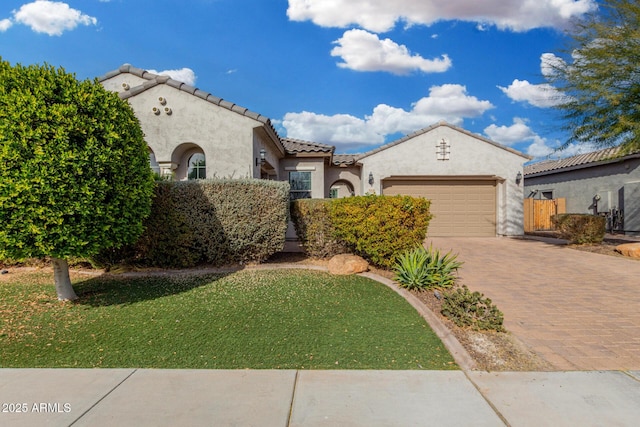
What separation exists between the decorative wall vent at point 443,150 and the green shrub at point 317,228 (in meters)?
8.30

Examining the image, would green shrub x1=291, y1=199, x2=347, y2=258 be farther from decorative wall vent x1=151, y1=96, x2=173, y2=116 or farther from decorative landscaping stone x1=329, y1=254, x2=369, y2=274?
decorative wall vent x1=151, y1=96, x2=173, y2=116

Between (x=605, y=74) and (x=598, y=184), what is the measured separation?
1006 centimetres

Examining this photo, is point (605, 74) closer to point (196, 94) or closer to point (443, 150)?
point (443, 150)

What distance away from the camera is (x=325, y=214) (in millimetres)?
8727

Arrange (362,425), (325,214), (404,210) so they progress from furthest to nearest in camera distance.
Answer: (325,214) → (404,210) → (362,425)

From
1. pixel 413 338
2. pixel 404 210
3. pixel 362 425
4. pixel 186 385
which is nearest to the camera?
pixel 362 425

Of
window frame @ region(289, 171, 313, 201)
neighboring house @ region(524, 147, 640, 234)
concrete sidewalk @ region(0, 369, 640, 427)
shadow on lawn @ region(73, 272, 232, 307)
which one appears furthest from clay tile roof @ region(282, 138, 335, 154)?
neighboring house @ region(524, 147, 640, 234)

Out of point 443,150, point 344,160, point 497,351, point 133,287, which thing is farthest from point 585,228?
point 133,287

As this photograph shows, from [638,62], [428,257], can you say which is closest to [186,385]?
[428,257]

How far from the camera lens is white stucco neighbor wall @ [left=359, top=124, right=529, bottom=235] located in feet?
49.6

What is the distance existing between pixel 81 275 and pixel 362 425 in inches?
302

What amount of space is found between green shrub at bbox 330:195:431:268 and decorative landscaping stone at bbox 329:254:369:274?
27 centimetres

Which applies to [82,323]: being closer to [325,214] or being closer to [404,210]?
[325,214]

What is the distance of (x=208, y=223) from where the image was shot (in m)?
7.95
